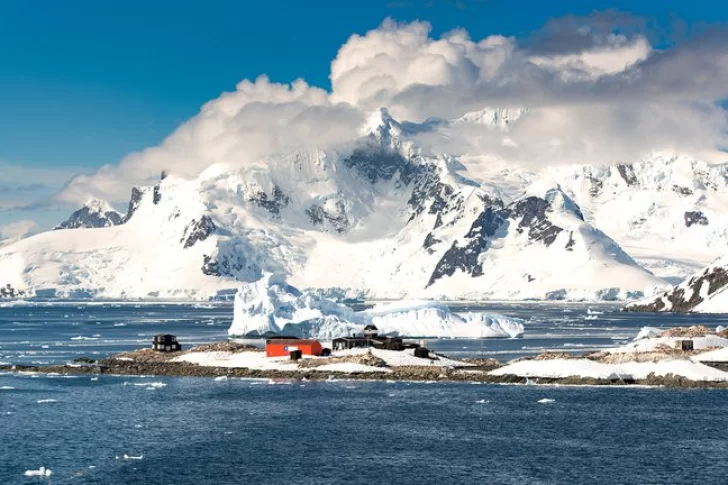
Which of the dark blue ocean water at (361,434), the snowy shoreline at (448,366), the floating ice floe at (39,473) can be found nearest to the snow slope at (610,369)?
the snowy shoreline at (448,366)

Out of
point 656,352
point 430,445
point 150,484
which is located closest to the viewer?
point 150,484

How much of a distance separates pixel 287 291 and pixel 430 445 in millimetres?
112829

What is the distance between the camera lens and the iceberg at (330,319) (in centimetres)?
17312

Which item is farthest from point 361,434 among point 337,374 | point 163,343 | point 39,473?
point 163,343

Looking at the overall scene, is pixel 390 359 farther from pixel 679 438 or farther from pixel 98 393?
pixel 679 438

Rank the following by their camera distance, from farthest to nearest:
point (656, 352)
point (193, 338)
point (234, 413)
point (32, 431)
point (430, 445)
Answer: point (193, 338), point (656, 352), point (234, 413), point (32, 431), point (430, 445)

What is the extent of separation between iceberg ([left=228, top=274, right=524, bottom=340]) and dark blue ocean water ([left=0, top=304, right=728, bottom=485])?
58733mm

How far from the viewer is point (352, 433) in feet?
260

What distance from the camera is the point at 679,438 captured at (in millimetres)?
76312

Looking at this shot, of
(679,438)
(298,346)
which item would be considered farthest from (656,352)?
(679,438)

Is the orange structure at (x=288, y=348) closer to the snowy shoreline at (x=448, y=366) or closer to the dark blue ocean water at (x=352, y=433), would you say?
the snowy shoreline at (x=448, y=366)

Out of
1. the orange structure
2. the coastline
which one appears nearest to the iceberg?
the orange structure

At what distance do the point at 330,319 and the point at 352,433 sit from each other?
307ft

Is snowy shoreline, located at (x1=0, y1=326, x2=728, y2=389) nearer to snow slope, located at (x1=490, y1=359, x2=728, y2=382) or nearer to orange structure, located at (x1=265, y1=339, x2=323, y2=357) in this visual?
snow slope, located at (x1=490, y1=359, x2=728, y2=382)
